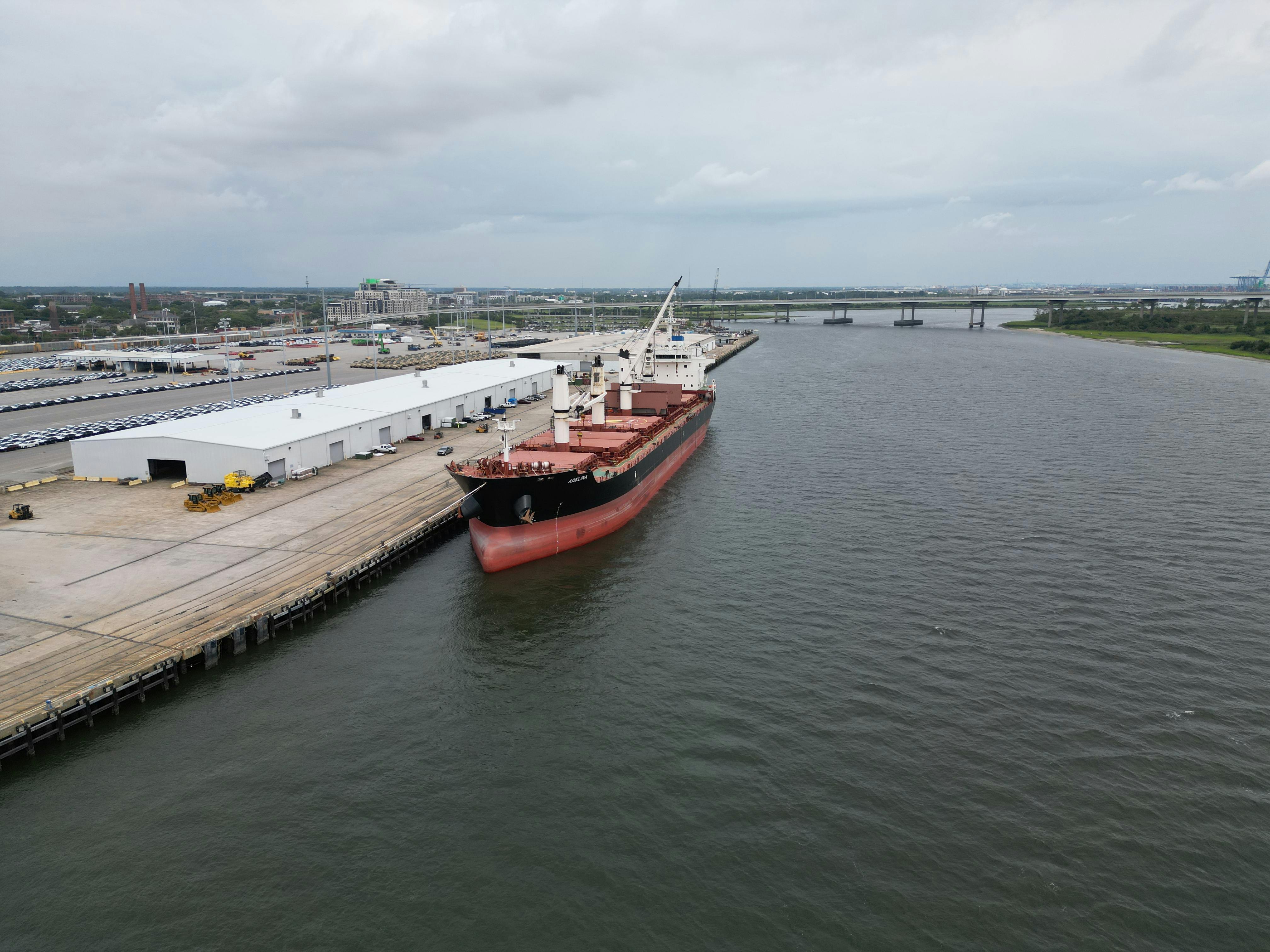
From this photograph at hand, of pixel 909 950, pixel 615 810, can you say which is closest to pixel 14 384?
pixel 615 810

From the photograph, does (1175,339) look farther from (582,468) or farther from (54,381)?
(54,381)

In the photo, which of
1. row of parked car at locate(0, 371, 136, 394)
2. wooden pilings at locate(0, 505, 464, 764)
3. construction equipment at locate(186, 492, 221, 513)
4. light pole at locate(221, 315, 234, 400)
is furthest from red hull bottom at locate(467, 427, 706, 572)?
row of parked car at locate(0, 371, 136, 394)

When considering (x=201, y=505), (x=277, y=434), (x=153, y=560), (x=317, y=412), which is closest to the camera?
(x=153, y=560)

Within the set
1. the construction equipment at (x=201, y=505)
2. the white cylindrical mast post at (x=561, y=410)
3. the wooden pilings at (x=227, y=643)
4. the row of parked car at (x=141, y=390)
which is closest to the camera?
the wooden pilings at (x=227, y=643)

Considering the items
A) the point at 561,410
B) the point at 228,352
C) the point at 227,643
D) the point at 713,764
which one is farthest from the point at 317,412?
the point at 228,352

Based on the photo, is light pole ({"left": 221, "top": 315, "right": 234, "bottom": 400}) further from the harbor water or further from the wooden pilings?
the harbor water

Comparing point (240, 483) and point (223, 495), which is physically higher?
point (240, 483)

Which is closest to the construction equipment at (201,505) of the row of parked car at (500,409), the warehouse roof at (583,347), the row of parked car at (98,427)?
the row of parked car at (98,427)

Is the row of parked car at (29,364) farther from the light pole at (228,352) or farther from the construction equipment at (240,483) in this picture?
the construction equipment at (240,483)
